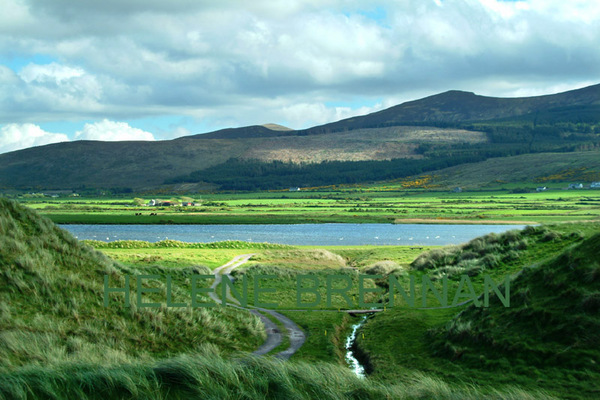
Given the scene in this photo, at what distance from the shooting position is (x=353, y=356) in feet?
63.7

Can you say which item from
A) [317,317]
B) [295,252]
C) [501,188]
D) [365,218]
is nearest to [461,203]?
[365,218]

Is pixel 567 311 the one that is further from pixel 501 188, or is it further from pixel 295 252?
pixel 501 188

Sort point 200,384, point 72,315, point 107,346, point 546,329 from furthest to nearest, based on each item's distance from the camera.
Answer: point 72,315 < point 546,329 < point 107,346 < point 200,384

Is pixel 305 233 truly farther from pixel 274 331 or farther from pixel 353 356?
pixel 353 356

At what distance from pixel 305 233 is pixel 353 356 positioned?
67.4 meters

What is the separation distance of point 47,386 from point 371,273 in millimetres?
27764

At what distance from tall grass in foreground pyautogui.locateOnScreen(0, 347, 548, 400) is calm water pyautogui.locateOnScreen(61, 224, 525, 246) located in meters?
59.1

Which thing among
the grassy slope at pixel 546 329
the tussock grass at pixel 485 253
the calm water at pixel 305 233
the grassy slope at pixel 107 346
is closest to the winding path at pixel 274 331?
the grassy slope at pixel 107 346

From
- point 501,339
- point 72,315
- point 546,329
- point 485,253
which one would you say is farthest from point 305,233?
point 546,329

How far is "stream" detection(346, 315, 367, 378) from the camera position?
1739cm

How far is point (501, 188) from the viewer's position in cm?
18412

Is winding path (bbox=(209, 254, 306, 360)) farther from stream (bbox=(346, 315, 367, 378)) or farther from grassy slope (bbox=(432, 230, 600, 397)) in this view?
grassy slope (bbox=(432, 230, 600, 397))

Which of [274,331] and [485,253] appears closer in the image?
[274,331]

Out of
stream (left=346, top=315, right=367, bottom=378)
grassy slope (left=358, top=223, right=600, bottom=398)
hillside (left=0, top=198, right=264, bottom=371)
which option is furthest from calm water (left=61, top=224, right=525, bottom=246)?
hillside (left=0, top=198, right=264, bottom=371)
